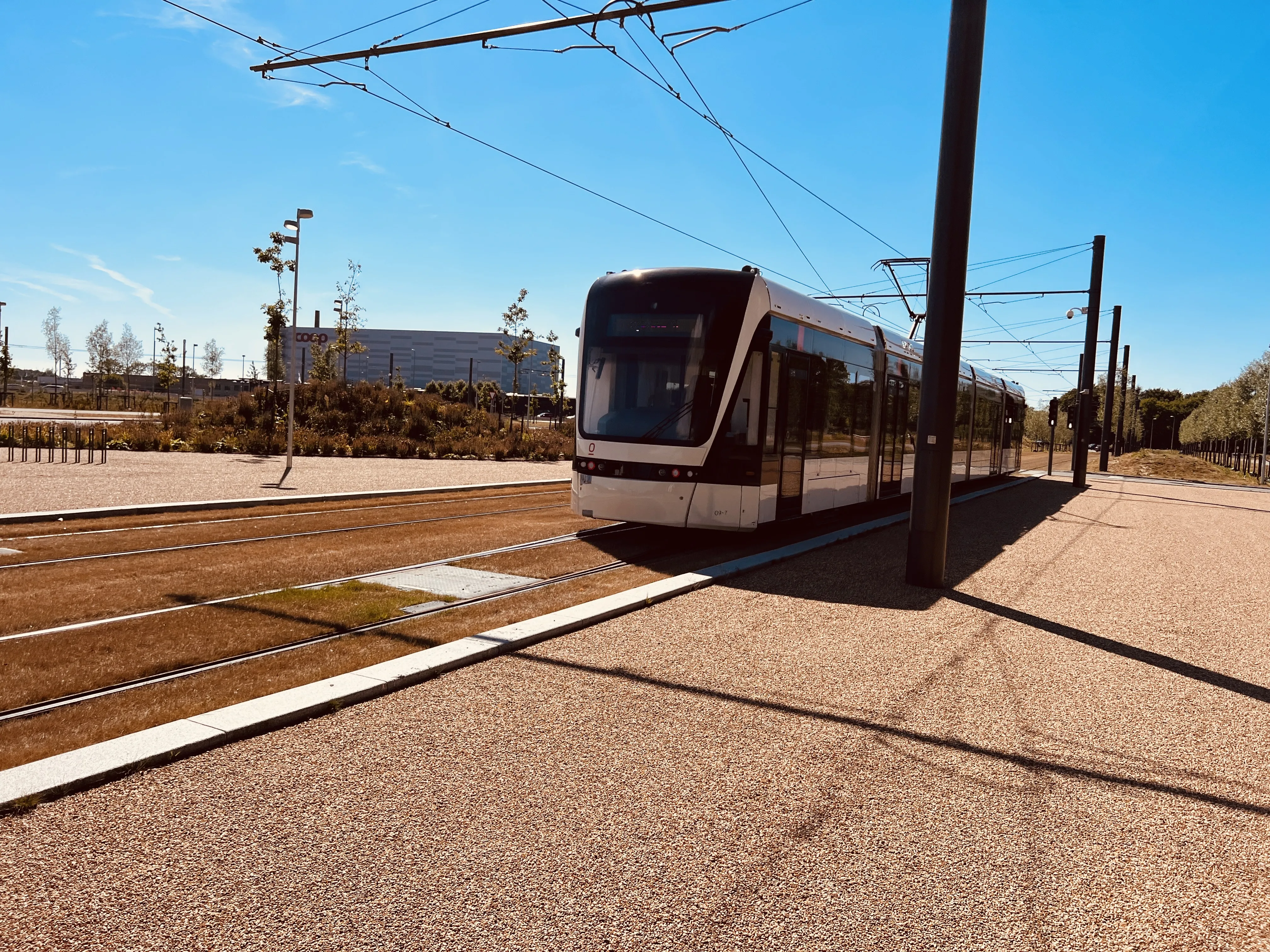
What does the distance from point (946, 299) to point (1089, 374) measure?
20951 mm

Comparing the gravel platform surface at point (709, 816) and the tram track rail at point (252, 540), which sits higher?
the tram track rail at point (252, 540)

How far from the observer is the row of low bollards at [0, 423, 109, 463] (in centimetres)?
2150

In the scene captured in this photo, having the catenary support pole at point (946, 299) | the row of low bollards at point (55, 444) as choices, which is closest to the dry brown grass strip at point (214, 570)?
the catenary support pole at point (946, 299)

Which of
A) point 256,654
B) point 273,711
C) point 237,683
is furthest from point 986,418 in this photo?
point 273,711

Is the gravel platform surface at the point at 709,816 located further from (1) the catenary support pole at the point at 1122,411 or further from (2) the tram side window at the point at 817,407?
(1) the catenary support pole at the point at 1122,411

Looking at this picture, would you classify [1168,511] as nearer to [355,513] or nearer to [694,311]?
[694,311]

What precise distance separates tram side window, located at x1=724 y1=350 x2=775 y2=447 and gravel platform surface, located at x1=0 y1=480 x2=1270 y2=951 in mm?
4287

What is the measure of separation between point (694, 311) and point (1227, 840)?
25.8 feet

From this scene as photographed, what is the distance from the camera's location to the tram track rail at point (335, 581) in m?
6.16

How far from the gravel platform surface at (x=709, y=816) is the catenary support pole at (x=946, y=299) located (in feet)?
8.56

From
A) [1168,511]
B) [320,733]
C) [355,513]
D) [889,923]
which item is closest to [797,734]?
[889,923]

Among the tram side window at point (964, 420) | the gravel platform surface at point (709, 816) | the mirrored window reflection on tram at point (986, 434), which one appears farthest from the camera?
the mirrored window reflection on tram at point (986, 434)

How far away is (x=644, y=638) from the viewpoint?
649cm

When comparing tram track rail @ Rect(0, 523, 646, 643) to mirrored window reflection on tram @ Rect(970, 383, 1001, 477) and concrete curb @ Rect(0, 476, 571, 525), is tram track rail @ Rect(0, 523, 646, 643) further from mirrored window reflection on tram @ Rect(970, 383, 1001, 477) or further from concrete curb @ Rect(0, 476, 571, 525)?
mirrored window reflection on tram @ Rect(970, 383, 1001, 477)
